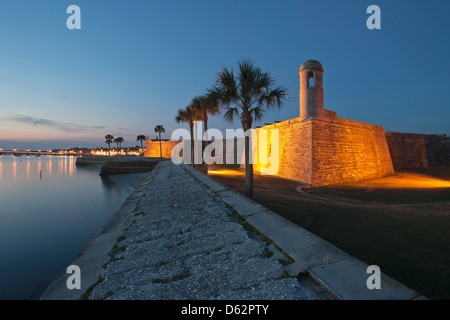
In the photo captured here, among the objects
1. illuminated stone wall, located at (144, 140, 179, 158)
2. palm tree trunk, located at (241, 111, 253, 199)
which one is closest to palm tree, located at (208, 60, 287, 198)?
palm tree trunk, located at (241, 111, 253, 199)

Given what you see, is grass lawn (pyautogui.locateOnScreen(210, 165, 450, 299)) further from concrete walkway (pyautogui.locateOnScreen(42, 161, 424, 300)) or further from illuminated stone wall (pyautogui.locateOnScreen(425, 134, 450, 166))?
illuminated stone wall (pyautogui.locateOnScreen(425, 134, 450, 166))

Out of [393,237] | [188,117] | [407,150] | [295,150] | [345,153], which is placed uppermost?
[188,117]

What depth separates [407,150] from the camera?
32188 millimetres

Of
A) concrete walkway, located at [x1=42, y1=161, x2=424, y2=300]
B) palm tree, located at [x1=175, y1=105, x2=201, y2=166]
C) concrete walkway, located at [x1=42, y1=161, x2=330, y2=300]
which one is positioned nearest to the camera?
concrete walkway, located at [x1=42, y1=161, x2=424, y2=300]

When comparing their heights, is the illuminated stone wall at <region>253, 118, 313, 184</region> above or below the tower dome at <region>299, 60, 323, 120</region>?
below

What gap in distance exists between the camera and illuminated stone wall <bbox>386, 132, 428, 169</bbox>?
31094mm

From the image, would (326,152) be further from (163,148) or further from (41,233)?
(163,148)

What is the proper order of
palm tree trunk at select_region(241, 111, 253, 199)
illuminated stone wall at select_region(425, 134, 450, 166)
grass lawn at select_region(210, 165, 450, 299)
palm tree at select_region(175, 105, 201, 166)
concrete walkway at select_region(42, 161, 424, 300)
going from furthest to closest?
illuminated stone wall at select_region(425, 134, 450, 166) → palm tree at select_region(175, 105, 201, 166) → palm tree trunk at select_region(241, 111, 253, 199) → grass lawn at select_region(210, 165, 450, 299) → concrete walkway at select_region(42, 161, 424, 300)

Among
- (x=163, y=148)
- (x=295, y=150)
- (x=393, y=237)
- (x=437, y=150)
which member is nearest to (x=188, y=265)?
(x=393, y=237)

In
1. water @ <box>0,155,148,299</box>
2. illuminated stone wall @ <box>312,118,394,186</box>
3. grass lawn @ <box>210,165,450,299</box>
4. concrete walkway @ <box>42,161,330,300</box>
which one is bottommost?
water @ <box>0,155,148,299</box>

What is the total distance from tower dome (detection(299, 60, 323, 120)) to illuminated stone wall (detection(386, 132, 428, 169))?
20322mm

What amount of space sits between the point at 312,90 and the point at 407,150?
84.2ft

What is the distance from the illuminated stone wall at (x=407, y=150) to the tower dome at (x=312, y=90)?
2032 cm
